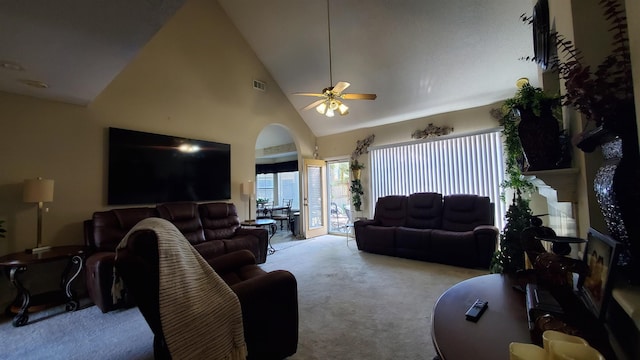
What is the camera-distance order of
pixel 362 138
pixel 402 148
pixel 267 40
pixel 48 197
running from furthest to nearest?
pixel 362 138, pixel 402 148, pixel 267 40, pixel 48 197

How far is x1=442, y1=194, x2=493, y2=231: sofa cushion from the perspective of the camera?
4.48m

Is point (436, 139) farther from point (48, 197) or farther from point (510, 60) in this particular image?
point (48, 197)

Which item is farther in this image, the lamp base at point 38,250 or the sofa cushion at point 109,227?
the sofa cushion at point 109,227

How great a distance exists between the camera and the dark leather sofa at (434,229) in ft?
13.3

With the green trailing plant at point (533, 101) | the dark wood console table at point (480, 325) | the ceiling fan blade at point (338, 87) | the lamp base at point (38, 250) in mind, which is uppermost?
the ceiling fan blade at point (338, 87)

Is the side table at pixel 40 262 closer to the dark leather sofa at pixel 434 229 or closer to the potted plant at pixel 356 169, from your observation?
the dark leather sofa at pixel 434 229

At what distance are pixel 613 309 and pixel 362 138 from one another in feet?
19.7

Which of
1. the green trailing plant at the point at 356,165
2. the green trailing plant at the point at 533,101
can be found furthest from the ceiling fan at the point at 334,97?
the green trailing plant at the point at 356,165

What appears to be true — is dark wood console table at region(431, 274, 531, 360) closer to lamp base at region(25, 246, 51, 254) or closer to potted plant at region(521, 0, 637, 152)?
potted plant at region(521, 0, 637, 152)

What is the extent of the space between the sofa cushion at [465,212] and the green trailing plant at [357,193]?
7.04ft

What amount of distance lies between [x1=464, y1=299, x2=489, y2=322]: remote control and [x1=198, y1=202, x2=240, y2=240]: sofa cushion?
4.15 m

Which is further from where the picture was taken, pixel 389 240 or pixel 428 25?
pixel 389 240

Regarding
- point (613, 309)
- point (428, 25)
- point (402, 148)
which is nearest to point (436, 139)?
point (402, 148)

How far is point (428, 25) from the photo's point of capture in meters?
3.99
